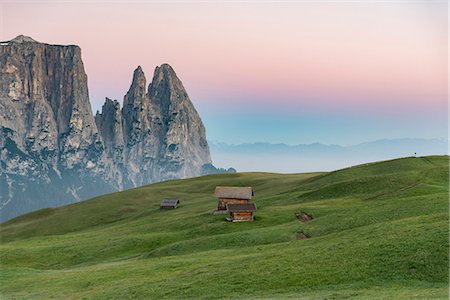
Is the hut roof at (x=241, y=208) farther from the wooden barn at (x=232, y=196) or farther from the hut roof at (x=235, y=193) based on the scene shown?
the wooden barn at (x=232, y=196)

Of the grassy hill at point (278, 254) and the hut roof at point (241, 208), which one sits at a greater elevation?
the hut roof at point (241, 208)

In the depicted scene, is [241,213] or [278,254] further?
[241,213]

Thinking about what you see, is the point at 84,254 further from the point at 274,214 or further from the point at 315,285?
the point at 315,285

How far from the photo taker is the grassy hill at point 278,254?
35.9 m

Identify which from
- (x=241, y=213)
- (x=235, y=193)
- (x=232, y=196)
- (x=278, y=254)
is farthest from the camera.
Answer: (x=235, y=193)

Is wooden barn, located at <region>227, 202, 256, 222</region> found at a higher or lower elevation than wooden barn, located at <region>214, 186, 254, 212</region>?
lower

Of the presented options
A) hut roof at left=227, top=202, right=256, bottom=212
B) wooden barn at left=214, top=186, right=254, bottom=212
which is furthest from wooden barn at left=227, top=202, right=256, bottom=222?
wooden barn at left=214, top=186, right=254, bottom=212

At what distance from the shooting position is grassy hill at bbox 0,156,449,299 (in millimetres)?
35906

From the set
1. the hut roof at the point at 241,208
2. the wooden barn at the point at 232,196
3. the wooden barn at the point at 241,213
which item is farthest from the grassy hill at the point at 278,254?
the wooden barn at the point at 232,196

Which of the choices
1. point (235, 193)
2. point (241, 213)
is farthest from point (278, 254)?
point (235, 193)

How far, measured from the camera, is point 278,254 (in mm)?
44750

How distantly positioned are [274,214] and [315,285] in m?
39.1

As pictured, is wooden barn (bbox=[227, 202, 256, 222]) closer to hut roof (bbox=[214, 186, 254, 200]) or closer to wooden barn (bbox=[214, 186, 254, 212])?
hut roof (bbox=[214, 186, 254, 200])

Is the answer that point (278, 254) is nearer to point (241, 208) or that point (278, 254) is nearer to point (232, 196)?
point (241, 208)
